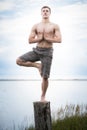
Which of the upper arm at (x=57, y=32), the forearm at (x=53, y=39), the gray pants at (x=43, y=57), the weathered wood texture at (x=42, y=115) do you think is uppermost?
the upper arm at (x=57, y=32)

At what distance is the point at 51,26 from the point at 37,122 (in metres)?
0.78

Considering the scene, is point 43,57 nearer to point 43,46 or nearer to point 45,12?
point 43,46

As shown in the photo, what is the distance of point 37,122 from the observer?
405 cm

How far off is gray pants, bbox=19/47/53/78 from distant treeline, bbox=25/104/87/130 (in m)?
1.39

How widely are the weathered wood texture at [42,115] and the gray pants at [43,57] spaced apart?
0.24 meters

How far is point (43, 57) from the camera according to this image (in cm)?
398

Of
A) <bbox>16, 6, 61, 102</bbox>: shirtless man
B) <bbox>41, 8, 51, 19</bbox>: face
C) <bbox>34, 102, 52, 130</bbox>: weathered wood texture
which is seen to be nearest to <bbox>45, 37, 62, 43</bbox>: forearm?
<bbox>16, 6, 61, 102</bbox>: shirtless man

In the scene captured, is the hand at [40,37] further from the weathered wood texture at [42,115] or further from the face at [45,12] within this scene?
the weathered wood texture at [42,115]

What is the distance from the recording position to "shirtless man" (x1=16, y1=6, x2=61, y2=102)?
3.95 m

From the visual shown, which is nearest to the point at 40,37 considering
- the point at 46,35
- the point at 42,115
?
the point at 46,35

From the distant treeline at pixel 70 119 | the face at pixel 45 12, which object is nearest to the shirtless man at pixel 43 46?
the face at pixel 45 12

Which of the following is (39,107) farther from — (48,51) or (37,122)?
(48,51)

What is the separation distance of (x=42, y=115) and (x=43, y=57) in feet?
1.54

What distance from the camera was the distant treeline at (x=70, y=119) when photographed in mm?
5242
